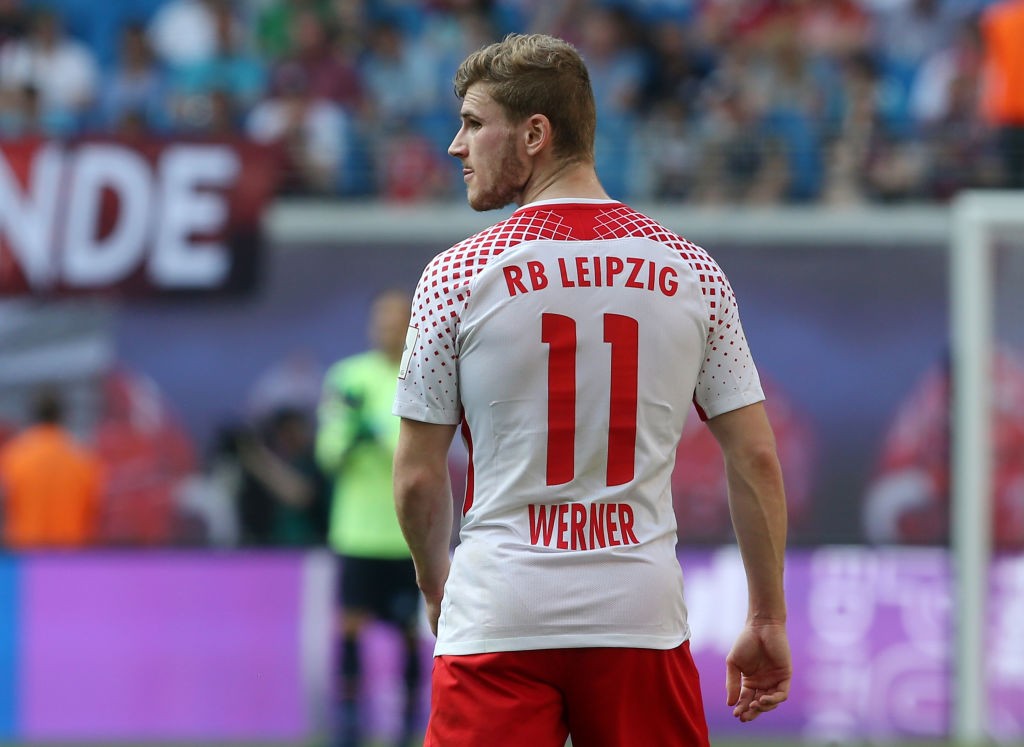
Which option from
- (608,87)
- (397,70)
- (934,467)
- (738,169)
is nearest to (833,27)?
(608,87)

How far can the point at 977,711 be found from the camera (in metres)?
8.38

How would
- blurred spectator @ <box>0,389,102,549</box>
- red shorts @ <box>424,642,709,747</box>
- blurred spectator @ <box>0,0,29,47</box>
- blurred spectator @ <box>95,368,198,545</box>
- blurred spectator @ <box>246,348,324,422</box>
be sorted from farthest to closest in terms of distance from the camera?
blurred spectator @ <box>0,0,29,47</box>
blurred spectator @ <box>246,348,324,422</box>
blurred spectator @ <box>95,368,198,545</box>
blurred spectator @ <box>0,389,102,549</box>
red shorts @ <box>424,642,709,747</box>

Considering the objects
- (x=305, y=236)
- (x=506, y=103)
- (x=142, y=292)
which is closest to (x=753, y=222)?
(x=305, y=236)

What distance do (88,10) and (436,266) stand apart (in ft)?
33.5

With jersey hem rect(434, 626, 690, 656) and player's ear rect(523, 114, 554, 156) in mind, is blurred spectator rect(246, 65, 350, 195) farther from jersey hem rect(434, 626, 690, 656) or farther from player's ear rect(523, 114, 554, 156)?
jersey hem rect(434, 626, 690, 656)

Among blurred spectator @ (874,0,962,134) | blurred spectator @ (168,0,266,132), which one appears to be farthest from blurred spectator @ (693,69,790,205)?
blurred spectator @ (168,0,266,132)

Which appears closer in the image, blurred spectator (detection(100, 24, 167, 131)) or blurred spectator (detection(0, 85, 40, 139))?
blurred spectator (detection(0, 85, 40, 139))

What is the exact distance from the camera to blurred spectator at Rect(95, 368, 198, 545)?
30.5 ft

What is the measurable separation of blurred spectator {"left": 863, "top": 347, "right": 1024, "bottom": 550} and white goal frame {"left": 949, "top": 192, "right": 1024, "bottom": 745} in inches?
3.8

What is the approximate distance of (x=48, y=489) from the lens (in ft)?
29.7

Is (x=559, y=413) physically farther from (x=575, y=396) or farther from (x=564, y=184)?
(x=564, y=184)

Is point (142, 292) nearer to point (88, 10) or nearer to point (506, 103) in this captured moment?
point (88, 10)

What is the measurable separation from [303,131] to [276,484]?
2.39 metres

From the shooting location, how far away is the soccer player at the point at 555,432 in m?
2.79
